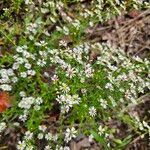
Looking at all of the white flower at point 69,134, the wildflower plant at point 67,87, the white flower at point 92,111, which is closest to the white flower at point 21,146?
the wildflower plant at point 67,87

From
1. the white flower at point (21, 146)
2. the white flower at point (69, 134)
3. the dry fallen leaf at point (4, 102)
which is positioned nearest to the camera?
the white flower at point (21, 146)

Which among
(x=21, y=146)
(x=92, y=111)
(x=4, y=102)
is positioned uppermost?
(x=4, y=102)

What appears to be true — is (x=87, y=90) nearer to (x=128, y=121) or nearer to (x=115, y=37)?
(x=128, y=121)

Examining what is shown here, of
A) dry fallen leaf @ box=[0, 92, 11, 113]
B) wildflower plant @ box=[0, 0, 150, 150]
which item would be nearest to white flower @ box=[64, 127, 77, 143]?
wildflower plant @ box=[0, 0, 150, 150]

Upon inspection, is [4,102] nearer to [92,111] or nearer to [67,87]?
[67,87]

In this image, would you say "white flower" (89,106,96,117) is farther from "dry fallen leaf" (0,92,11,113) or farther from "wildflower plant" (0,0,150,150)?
"dry fallen leaf" (0,92,11,113)

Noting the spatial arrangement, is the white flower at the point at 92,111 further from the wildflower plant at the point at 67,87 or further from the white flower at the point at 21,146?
the white flower at the point at 21,146

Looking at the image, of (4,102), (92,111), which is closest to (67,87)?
(92,111)

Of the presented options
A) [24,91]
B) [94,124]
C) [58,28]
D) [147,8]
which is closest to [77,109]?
[94,124]
